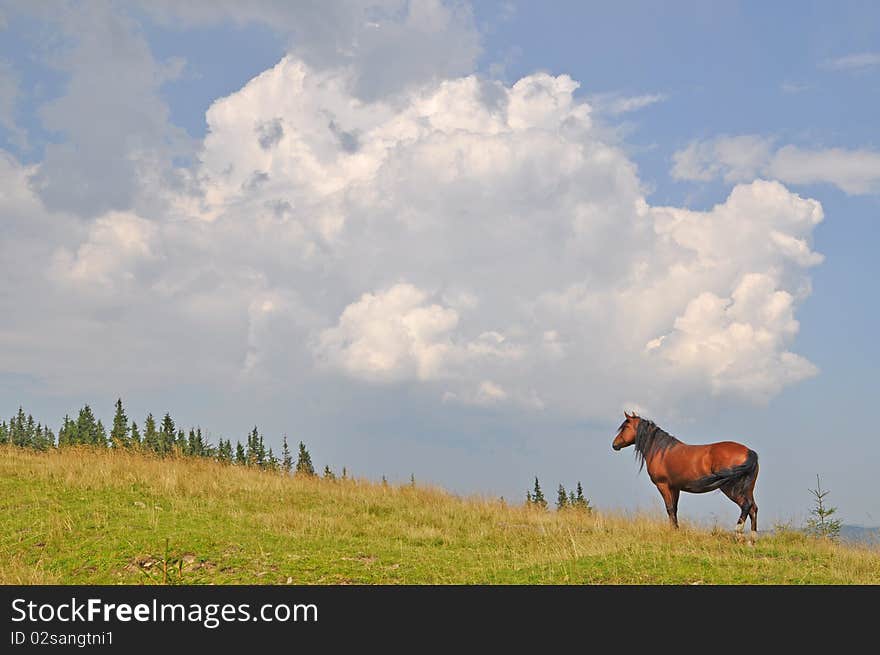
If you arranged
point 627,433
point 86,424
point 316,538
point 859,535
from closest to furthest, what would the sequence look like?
point 316,538, point 859,535, point 627,433, point 86,424

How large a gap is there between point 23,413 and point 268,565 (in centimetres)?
11261

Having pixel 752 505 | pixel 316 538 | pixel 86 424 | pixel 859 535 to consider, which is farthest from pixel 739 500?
pixel 86 424

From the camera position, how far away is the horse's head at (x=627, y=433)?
2106 cm

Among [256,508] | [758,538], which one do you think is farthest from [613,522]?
[256,508]

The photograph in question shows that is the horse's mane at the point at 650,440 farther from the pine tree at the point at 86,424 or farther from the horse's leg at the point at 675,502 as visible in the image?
the pine tree at the point at 86,424

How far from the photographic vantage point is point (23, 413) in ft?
368

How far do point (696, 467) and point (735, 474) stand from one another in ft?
2.91

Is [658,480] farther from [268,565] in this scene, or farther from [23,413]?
[23,413]

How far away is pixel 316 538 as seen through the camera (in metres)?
15.7

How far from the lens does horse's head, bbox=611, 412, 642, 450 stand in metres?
21.1

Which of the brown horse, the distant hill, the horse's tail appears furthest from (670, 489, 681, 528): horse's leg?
the distant hill

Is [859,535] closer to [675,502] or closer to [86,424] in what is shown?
[675,502]
